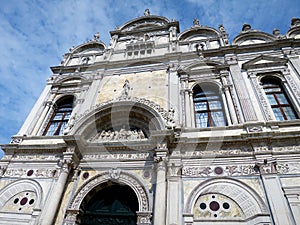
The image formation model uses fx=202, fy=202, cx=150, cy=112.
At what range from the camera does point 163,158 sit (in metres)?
7.02

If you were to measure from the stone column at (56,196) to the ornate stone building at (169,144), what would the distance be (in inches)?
1.5

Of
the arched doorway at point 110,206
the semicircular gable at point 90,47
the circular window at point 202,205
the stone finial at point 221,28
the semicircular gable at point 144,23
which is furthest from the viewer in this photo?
the semicircular gable at point 144,23

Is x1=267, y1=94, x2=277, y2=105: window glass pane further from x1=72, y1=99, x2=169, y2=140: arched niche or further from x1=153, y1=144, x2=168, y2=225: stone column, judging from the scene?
x1=153, y1=144, x2=168, y2=225: stone column

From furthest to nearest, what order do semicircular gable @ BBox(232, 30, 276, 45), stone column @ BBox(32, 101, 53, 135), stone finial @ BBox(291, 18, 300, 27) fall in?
stone finial @ BBox(291, 18, 300, 27) → semicircular gable @ BBox(232, 30, 276, 45) → stone column @ BBox(32, 101, 53, 135)

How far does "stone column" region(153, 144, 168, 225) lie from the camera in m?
5.88

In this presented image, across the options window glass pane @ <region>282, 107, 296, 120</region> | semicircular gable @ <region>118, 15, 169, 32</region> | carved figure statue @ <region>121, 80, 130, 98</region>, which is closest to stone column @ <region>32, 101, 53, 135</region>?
carved figure statue @ <region>121, 80, 130, 98</region>

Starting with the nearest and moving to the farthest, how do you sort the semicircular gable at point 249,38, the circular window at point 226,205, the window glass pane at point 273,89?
the circular window at point 226,205 < the window glass pane at point 273,89 < the semicircular gable at point 249,38

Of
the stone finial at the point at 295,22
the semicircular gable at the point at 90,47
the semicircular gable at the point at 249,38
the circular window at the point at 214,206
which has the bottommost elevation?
the circular window at the point at 214,206

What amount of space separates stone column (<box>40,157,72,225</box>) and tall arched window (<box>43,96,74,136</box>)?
2.97m

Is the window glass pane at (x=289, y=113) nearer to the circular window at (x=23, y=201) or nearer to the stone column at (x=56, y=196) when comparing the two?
the stone column at (x=56, y=196)

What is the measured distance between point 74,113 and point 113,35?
844cm

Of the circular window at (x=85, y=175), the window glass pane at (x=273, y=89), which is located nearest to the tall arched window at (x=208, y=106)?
the window glass pane at (x=273, y=89)

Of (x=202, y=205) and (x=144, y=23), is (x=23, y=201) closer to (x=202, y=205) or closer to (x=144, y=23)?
(x=202, y=205)

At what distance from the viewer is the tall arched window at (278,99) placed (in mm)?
8359
